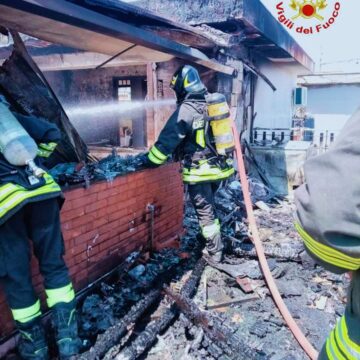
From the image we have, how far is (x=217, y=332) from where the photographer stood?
2689mm

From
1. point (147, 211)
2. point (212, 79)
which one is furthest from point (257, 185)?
point (147, 211)

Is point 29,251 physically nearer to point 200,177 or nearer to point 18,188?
point 18,188

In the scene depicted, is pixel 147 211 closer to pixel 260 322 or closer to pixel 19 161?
pixel 260 322

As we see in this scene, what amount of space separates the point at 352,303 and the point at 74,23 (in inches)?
97.5

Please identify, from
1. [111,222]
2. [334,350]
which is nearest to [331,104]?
[111,222]

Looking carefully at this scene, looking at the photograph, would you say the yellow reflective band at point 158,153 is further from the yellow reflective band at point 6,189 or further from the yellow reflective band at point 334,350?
the yellow reflective band at point 334,350

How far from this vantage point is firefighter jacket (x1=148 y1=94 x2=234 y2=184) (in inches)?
146

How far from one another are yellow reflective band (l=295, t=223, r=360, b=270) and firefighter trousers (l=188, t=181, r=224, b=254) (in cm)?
304

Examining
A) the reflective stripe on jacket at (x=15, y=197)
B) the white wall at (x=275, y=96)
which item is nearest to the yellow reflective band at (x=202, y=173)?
the reflective stripe on jacket at (x=15, y=197)

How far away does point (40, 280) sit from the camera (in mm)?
2746

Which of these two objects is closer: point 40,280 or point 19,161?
point 19,161

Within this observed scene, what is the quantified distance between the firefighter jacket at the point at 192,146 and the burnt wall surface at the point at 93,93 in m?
5.30

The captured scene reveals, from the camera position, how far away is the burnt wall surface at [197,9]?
5.75 m

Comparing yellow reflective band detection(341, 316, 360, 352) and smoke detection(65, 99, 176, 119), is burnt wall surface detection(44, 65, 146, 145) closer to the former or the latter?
smoke detection(65, 99, 176, 119)
